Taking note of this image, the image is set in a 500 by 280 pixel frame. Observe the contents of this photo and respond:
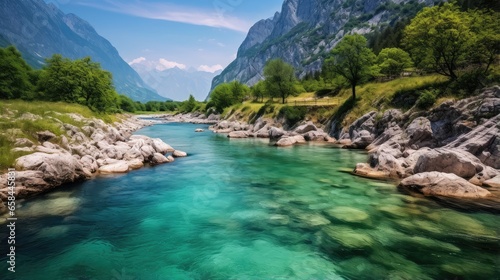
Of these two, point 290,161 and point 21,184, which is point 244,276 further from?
point 290,161

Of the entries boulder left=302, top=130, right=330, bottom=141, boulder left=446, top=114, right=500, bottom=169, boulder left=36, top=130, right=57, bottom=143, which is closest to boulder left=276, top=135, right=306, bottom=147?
boulder left=302, top=130, right=330, bottom=141

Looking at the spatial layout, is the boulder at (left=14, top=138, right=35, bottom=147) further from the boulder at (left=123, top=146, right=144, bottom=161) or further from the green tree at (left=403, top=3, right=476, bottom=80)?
the green tree at (left=403, top=3, right=476, bottom=80)

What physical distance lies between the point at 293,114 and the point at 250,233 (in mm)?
54002

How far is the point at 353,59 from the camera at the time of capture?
55688 millimetres

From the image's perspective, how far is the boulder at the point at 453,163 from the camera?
70.9ft

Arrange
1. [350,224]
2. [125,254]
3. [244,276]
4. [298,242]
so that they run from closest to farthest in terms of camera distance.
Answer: [244,276] < [125,254] < [298,242] < [350,224]

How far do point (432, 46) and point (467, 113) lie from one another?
44.8ft

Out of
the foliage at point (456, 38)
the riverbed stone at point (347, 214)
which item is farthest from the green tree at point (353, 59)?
the riverbed stone at point (347, 214)

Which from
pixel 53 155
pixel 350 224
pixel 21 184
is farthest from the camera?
pixel 53 155

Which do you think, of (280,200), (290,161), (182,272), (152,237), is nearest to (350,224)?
(280,200)

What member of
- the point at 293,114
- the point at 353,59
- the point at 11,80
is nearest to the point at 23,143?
the point at 293,114

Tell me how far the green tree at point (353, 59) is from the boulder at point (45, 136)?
50007mm

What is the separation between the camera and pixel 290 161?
34938 millimetres

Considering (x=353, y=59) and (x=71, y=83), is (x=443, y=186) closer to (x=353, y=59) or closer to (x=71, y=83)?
(x=353, y=59)
